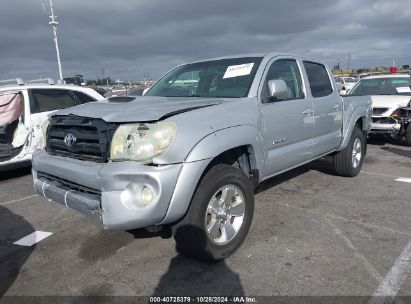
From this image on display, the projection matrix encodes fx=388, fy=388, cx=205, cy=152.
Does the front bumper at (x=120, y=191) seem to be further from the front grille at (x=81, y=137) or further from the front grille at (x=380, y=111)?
the front grille at (x=380, y=111)

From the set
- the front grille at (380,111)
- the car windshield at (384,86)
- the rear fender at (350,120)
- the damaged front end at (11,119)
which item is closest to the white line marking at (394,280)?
the rear fender at (350,120)

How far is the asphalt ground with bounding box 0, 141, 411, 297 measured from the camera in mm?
3082

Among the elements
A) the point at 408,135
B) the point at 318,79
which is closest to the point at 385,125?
the point at 408,135

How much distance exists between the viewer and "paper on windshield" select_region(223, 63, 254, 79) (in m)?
4.21

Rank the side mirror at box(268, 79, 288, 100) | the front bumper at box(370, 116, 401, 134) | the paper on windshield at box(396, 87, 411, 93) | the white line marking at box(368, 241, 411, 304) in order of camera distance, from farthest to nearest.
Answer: the paper on windshield at box(396, 87, 411, 93) → the front bumper at box(370, 116, 401, 134) → the side mirror at box(268, 79, 288, 100) → the white line marking at box(368, 241, 411, 304)

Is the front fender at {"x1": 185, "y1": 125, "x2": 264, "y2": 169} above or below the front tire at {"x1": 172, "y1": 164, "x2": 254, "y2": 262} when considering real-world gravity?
above

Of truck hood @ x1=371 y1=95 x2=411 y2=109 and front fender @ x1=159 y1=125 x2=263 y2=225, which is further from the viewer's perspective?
truck hood @ x1=371 y1=95 x2=411 y2=109

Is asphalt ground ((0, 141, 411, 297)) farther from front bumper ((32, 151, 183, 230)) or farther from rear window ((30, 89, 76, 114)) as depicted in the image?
rear window ((30, 89, 76, 114))

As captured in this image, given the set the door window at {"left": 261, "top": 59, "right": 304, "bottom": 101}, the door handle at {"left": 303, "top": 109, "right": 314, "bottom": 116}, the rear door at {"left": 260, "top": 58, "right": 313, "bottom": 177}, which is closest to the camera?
the rear door at {"left": 260, "top": 58, "right": 313, "bottom": 177}

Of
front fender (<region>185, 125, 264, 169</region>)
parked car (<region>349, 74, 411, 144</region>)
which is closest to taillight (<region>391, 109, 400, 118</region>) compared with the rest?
parked car (<region>349, 74, 411, 144</region>)

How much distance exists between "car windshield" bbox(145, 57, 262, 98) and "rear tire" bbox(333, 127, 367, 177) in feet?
8.28

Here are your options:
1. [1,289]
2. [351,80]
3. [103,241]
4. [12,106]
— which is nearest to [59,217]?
[103,241]

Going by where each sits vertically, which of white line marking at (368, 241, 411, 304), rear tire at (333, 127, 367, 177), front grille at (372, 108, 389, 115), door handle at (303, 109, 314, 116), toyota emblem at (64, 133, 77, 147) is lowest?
white line marking at (368, 241, 411, 304)

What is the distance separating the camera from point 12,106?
7.05 m
